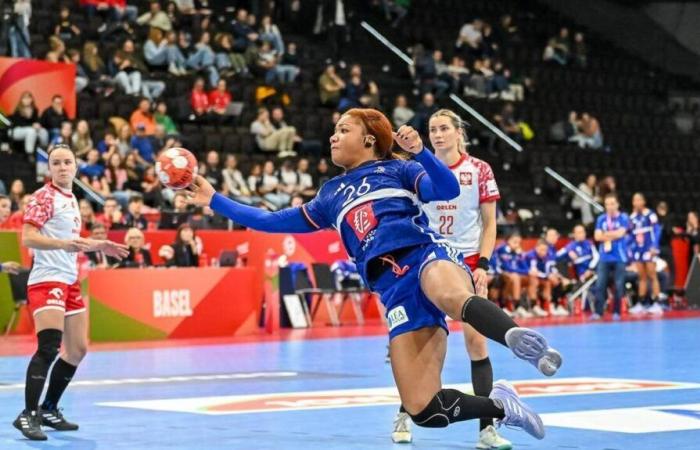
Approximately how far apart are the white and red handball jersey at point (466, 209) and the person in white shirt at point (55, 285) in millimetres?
2293

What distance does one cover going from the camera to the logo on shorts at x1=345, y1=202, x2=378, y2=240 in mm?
7590

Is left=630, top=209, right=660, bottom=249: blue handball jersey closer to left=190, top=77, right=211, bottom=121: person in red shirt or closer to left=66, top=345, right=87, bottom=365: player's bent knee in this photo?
left=190, top=77, right=211, bottom=121: person in red shirt

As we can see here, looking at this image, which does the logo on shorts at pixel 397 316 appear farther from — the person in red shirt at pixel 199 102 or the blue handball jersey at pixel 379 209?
the person in red shirt at pixel 199 102

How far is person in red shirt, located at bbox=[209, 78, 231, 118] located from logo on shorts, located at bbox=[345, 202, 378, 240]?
19.3 meters

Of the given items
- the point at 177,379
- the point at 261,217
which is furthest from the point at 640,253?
the point at 261,217

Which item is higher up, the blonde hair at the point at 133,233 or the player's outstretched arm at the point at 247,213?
the player's outstretched arm at the point at 247,213

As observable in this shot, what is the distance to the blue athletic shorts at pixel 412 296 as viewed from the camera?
743 centimetres

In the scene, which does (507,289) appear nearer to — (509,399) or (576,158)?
(576,158)

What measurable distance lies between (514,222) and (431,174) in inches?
802

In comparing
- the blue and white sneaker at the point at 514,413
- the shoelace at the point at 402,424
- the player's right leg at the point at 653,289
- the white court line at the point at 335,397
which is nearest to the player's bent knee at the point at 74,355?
the white court line at the point at 335,397

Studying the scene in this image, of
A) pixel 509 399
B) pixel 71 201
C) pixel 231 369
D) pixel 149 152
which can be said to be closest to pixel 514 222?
pixel 149 152

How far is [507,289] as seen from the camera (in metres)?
24.9

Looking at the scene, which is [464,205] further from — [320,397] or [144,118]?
[144,118]

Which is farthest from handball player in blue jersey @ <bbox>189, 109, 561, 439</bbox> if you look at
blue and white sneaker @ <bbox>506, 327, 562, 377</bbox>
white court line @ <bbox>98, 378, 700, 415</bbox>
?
white court line @ <bbox>98, 378, 700, 415</bbox>
